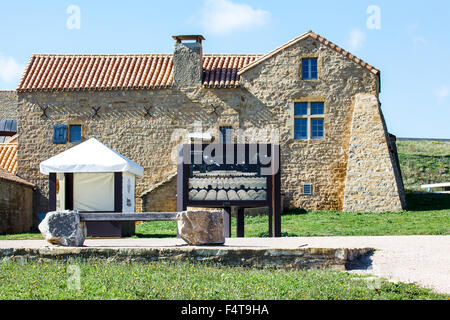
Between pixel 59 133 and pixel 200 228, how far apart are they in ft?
62.9

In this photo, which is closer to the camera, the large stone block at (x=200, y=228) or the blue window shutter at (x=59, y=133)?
the large stone block at (x=200, y=228)

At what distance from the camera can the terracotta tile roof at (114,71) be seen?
2873 cm

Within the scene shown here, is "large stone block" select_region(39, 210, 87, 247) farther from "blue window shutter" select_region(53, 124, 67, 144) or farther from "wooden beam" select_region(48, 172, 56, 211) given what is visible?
"blue window shutter" select_region(53, 124, 67, 144)

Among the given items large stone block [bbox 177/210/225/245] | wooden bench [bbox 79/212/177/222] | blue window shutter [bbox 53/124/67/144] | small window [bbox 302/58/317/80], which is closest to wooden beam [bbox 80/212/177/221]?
wooden bench [bbox 79/212/177/222]

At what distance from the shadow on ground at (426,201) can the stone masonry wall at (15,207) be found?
15225 millimetres

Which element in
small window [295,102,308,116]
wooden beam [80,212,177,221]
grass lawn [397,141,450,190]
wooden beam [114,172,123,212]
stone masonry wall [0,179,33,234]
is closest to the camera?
wooden beam [80,212,177,221]

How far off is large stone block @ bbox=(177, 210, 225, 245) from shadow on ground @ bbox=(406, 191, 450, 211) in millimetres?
16826

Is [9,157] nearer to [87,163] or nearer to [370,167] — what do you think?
[87,163]

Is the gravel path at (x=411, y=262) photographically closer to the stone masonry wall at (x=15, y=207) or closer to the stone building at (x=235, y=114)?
the stone masonry wall at (x=15, y=207)

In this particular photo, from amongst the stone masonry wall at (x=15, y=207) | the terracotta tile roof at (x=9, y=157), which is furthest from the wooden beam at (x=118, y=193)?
the terracotta tile roof at (x=9, y=157)

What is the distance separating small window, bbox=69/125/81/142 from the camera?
2908cm

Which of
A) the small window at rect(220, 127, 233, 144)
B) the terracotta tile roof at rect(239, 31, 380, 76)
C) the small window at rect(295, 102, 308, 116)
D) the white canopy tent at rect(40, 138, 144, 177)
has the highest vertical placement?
the terracotta tile roof at rect(239, 31, 380, 76)

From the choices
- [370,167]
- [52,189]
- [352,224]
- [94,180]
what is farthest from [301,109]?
[52,189]

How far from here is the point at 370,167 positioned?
26969mm
